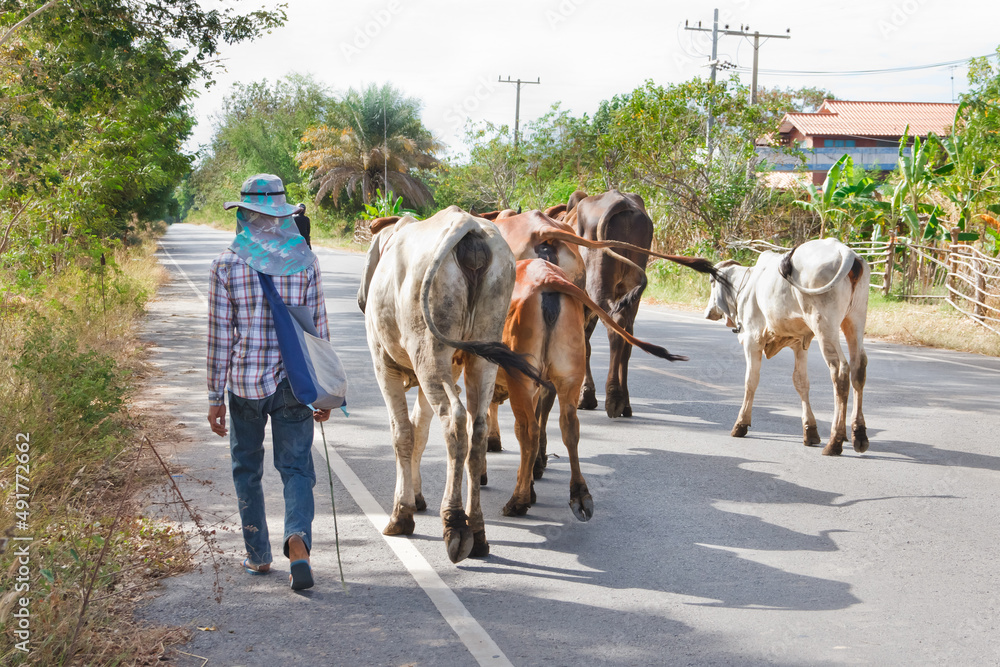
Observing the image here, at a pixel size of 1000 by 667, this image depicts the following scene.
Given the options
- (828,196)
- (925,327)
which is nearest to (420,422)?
(925,327)

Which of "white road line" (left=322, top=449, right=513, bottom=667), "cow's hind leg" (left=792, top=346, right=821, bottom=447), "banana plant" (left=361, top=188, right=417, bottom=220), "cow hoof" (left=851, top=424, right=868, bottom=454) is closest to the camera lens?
"white road line" (left=322, top=449, right=513, bottom=667)

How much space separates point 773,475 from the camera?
6.86 metres

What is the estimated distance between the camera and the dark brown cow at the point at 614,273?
890cm

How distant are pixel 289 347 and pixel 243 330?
284mm

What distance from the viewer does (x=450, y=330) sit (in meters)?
4.89

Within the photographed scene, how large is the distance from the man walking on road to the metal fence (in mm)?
12761

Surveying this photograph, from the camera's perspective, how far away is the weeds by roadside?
11.8ft

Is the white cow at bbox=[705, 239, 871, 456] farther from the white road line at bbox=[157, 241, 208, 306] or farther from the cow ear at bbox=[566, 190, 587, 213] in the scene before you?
the white road line at bbox=[157, 241, 208, 306]

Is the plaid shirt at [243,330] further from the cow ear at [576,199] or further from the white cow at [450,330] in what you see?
the cow ear at [576,199]

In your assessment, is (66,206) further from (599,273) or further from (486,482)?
(486,482)

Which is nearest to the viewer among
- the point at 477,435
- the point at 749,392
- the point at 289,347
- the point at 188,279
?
the point at 289,347

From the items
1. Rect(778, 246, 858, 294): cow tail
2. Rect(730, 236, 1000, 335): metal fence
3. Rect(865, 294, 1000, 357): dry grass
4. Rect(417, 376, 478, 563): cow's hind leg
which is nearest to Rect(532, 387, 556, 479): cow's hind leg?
Rect(417, 376, 478, 563): cow's hind leg

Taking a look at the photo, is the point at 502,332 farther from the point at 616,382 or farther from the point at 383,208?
the point at 383,208

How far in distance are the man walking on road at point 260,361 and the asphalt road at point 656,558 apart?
1.08 feet
